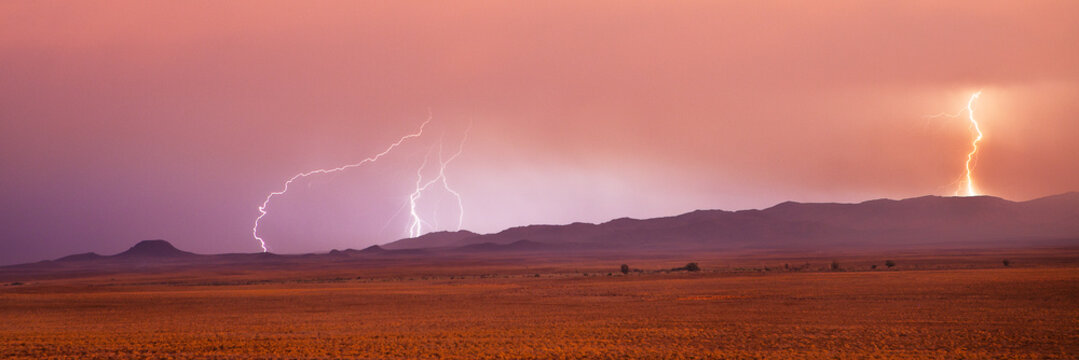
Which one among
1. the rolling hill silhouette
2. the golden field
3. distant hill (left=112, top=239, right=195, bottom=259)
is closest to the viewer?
the golden field

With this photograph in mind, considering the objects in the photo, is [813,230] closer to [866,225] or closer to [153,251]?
[866,225]

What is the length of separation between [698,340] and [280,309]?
2072 centimetres

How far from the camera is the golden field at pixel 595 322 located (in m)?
21.3

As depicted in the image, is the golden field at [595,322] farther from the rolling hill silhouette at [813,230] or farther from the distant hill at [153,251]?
the distant hill at [153,251]

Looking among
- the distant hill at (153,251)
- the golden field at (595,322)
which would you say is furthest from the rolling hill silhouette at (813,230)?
the golden field at (595,322)

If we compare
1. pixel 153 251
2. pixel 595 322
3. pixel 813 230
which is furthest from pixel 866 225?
pixel 595 322

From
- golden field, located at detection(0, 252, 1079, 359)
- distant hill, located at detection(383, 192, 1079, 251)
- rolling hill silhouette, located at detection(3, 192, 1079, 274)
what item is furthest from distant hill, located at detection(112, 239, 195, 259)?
golden field, located at detection(0, 252, 1079, 359)

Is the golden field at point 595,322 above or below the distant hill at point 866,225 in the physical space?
below

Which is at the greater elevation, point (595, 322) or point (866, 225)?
point (866, 225)

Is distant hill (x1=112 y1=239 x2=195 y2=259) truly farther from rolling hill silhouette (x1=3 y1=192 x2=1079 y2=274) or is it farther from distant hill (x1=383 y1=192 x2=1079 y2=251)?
distant hill (x1=383 y1=192 x2=1079 y2=251)

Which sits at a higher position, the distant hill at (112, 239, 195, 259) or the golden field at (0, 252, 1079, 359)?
the distant hill at (112, 239, 195, 259)

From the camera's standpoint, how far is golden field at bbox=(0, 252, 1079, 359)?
69.8 ft

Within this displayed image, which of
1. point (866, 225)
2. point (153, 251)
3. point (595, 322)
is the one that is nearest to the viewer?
point (595, 322)

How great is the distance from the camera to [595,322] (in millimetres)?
28500
